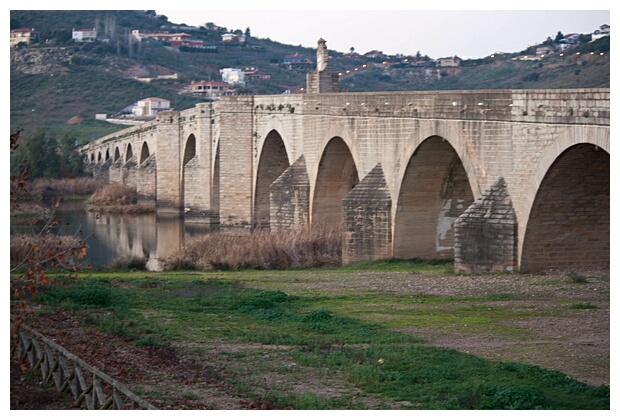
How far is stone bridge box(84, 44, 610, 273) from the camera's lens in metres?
18.4

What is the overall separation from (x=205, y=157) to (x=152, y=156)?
383 inches

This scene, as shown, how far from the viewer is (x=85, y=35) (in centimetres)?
10994

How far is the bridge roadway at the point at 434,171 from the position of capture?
60.3ft

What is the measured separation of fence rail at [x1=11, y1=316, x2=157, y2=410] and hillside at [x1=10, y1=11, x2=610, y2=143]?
90.4ft

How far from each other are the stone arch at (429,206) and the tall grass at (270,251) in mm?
2138

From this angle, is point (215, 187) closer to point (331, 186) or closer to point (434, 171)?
point (331, 186)

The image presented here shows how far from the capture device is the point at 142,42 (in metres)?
118

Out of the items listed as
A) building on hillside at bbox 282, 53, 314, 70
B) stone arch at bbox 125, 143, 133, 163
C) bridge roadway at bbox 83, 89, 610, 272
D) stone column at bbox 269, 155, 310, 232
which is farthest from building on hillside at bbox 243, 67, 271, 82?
stone column at bbox 269, 155, 310, 232

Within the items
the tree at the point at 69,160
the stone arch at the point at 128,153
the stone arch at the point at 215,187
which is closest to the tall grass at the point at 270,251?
the stone arch at the point at 215,187

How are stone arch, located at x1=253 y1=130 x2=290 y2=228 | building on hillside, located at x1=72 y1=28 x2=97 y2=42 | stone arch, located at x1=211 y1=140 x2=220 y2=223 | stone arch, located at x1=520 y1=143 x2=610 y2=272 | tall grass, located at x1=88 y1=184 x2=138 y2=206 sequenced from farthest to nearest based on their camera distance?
building on hillside, located at x1=72 y1=28 x2=97 y2=42
tall grass, located at x1=88 y1=184 x2=138 y2=206
stone arch, located at x1=211 y1=140 x2=220 y2=223
stone arch, located at x1=253 y1=130 x2=290 y2=228
stone arch, located at x1=520 y1=143 x2=610 y2=272

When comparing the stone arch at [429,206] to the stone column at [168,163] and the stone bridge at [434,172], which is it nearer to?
the stone bridge at [434,172]

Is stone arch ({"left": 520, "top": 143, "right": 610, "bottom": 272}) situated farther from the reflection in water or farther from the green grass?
the reflection in water

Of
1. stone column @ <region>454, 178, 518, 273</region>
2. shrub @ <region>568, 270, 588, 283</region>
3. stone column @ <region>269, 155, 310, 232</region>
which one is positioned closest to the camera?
shrub @ <region>568, 270, 588, 283</region>

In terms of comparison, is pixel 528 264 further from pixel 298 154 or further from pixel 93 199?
pixel 93 199
